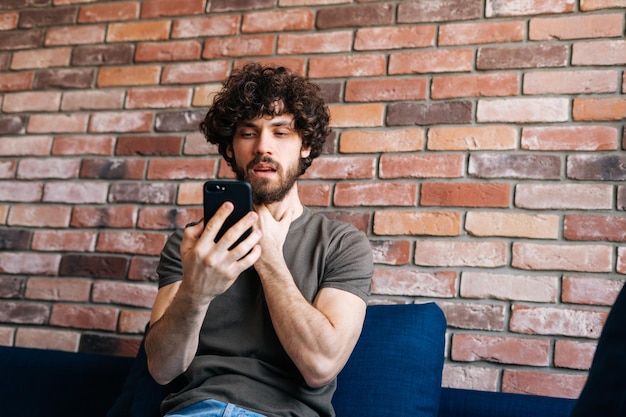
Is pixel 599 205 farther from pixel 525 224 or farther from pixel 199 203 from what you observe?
pixel 199 203

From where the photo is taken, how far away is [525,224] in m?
1.69

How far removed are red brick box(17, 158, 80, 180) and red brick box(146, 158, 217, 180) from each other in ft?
0.97

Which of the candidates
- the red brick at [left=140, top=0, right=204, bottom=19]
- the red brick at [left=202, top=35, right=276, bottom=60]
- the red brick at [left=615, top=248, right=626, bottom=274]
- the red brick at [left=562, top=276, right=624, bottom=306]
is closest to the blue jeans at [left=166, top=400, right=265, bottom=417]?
the red brick at [left=562, top=276, right=624, bottom=306]

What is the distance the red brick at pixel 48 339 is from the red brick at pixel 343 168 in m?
0.93

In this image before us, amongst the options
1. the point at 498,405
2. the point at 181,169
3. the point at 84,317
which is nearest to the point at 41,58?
the point at 181,169

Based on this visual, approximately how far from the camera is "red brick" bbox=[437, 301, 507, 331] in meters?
1.67

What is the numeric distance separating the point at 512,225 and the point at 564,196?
0.50 feet

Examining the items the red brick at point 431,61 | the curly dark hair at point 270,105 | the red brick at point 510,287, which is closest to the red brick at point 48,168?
the curly dark hair at point 270,105

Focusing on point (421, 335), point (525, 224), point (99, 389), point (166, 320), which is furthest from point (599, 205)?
point (99, 389)

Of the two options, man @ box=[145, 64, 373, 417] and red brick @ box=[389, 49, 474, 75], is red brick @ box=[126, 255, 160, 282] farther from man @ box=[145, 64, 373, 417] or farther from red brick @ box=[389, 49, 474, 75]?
red brick @ box=[389, 49, 474, 75]

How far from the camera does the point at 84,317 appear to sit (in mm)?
2055

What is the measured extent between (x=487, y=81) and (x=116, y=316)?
135 centimetres

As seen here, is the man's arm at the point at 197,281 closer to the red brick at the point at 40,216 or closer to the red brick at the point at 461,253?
the red brick at the point at 461,253

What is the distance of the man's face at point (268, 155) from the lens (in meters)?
1.56
